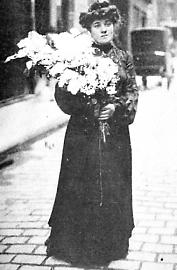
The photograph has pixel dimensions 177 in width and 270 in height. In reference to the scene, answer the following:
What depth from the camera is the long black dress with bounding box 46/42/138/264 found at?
2887 mm

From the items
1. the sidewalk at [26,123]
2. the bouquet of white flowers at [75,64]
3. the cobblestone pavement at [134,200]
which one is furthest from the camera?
the sidewalk at [26,123]

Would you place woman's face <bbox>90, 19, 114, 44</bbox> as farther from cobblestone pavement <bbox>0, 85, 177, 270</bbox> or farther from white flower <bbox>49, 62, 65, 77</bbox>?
cobblestone pavement <bbox>0, 85, 177, 270</bbox>

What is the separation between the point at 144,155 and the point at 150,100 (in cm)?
161

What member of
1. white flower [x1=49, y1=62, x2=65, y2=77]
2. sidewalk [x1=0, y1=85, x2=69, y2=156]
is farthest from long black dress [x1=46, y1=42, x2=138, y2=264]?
sidewalk [x1=0, y1=85, x2=69, y2=156]

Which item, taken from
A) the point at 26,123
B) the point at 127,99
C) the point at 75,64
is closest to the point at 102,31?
the point at 75,64

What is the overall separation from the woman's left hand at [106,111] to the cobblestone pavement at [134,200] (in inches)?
35.4

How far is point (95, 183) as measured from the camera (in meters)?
2.95

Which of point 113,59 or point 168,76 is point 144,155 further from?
point 168,76

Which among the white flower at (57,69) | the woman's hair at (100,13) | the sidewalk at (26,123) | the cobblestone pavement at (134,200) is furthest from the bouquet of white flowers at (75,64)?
the sidewalk at (26,123)

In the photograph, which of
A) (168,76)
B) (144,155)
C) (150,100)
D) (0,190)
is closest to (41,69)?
Answer: (0,190)

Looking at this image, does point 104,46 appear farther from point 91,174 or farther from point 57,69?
point 91,174

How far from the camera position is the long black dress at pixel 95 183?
2.89 meters

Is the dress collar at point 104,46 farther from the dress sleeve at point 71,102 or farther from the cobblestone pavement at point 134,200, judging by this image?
the cobblestone pavement at point 134,200

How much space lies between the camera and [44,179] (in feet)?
14.5
